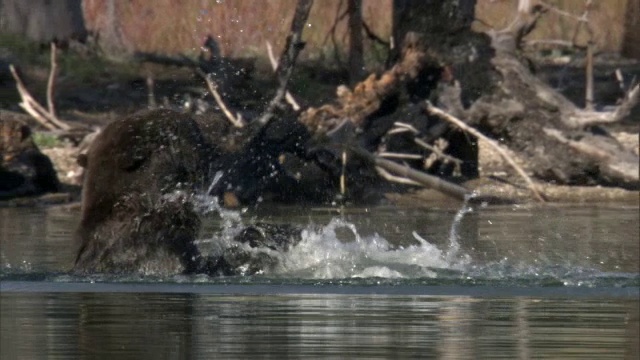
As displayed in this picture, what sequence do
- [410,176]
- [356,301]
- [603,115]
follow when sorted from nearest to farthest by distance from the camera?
[356,301] < [410,176] < [603,115]

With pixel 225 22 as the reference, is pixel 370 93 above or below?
below

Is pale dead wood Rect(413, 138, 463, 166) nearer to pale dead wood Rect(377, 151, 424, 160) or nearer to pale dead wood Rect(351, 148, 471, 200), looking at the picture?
pale dead wood Rect(377, 151, 424, 160)

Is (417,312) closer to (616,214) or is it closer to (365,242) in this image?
(365,242)

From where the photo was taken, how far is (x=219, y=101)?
1230cm

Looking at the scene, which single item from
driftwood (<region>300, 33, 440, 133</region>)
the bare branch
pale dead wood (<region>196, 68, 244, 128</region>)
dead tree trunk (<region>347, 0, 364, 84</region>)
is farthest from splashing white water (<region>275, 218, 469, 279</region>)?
dead tree trunk (<region>347, 0, 364, 84</region>)

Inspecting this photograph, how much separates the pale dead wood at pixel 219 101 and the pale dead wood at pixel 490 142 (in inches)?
63.6

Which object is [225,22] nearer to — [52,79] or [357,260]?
[52,79]

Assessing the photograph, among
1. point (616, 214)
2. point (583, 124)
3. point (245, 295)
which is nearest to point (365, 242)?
point (245, 295)

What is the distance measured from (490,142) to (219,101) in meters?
2.04

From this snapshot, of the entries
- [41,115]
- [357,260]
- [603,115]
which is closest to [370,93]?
[603,115]

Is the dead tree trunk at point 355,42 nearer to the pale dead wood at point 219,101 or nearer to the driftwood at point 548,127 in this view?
the driftwood at point 548,127

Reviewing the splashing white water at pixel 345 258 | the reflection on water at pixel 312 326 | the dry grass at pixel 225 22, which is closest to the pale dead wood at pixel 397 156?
the dry grass at pixel 225 22

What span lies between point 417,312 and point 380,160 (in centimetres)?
606

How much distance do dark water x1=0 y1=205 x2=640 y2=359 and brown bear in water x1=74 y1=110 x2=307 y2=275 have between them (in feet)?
0.53
